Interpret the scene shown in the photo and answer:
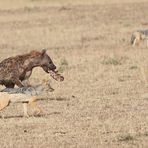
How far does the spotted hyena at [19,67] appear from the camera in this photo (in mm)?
14970

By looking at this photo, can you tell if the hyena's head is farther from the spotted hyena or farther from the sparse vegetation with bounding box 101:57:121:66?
the sparse vegetation with bounding box 101:57:121:66

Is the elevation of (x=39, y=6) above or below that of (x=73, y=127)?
above

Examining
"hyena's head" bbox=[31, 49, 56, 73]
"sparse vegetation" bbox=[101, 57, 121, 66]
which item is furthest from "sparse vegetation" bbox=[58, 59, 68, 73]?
"hyena's head" bbox=[31, 49, 56, 73]

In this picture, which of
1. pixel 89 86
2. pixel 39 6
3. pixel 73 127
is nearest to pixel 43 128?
pixel 73 127

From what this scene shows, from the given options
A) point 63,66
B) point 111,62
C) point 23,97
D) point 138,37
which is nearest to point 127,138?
point 23,97

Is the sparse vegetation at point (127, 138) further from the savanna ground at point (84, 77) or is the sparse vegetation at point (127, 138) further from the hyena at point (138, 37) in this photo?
the hyena at point (138, 37)

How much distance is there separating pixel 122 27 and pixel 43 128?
22.6 meters

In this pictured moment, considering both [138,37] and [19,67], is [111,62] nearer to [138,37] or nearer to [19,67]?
[138,37]

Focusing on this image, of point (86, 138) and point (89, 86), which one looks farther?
point (89, 86)

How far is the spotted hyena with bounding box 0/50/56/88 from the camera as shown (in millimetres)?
14970

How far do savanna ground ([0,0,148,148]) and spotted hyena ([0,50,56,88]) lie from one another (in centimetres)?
50

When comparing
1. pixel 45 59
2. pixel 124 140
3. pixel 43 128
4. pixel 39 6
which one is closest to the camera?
pixel 124 140

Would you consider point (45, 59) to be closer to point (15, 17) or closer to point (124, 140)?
point (124, 140)

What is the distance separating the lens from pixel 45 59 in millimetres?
15594
